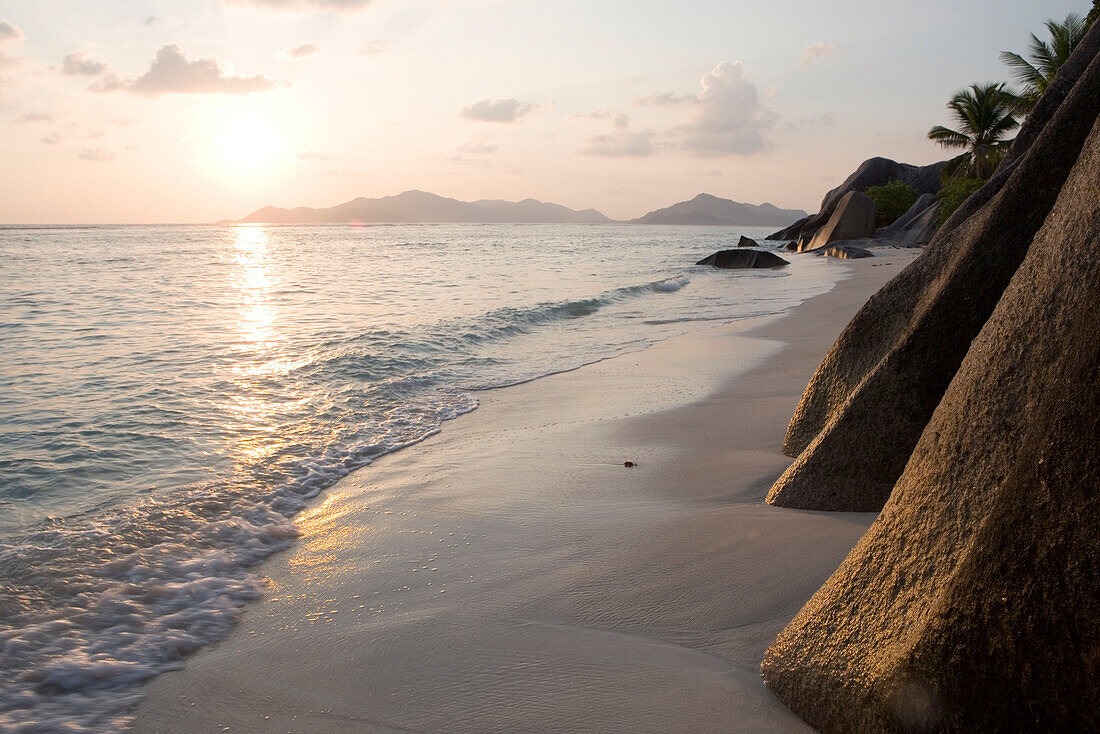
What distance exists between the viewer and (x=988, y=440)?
2033mm

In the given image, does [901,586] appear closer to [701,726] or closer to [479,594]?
[701,726]

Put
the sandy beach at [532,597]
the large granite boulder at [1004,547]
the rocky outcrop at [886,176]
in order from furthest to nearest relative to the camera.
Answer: the rocky outcrop at [886,176] → the sandy beach at [532,597] → the large granite boulder at [1004,547]

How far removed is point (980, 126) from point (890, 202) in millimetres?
7998

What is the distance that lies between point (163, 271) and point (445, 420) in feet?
93.9

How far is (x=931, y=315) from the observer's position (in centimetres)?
A: 358

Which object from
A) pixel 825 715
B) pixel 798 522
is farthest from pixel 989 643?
pixel 798 522

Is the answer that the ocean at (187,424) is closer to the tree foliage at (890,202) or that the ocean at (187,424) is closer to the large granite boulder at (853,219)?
the large granite boulder at (853,219)

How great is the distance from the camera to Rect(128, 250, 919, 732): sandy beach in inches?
106

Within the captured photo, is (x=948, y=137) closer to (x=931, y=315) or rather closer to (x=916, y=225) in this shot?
(x=916, y=225)

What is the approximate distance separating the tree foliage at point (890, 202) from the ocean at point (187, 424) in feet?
105

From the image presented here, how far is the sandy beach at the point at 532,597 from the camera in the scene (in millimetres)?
2699

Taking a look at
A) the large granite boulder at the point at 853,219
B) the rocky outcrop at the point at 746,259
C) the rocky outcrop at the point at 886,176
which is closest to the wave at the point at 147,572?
the rocky outcrop at the point at 746,259

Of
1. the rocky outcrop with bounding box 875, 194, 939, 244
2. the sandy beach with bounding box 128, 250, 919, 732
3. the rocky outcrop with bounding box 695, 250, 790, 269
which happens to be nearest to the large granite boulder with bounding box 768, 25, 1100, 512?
the sandy beach with bounding box 128, 250, 919, 732

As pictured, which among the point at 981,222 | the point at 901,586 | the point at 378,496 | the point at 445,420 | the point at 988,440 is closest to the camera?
the point at 988,440
